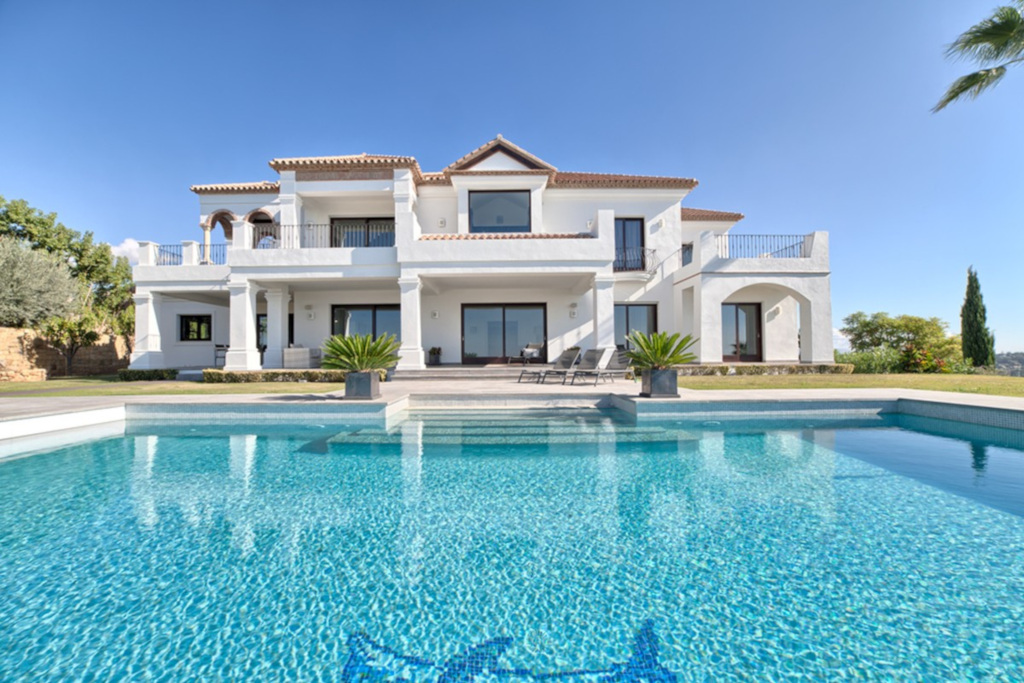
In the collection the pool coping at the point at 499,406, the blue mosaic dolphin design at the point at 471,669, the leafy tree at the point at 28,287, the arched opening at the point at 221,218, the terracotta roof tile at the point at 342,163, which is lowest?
the blue mosaic dolphin design at the point at 471,669

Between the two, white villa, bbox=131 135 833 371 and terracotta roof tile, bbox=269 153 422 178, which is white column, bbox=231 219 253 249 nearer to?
white villa, bbox=131 135 833 371

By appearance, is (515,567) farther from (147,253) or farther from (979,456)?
(147,253)

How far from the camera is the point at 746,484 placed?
5121 millimetres

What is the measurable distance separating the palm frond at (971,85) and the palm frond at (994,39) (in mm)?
363

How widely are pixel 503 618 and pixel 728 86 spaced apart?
2093 cm

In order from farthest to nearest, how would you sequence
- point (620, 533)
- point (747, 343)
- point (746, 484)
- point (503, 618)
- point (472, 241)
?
point (747, 343) < point (472, 241) < point (746, 484) < point (620, 533) < point (503, 618)

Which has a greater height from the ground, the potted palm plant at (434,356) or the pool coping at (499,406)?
the potted palm plant at (434,356)

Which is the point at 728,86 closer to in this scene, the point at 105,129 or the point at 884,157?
the point at 884,157

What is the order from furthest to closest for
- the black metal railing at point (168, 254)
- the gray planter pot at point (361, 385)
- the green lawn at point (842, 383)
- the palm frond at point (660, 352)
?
1. the black metal railing at point (168, 254)
2. the green lawn at point (842, 383)
3. the gray planter pot at point (361, 385)
4. the palm frond at point (660, 352)

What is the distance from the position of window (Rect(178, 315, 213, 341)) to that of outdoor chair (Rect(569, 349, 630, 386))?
713 inches

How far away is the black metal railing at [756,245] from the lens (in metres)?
16.9

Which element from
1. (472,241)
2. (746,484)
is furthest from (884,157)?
(746,484)

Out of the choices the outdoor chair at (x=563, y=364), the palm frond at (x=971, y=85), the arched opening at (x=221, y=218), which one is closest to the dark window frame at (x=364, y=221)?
the arched opening at (x=221, y=218)

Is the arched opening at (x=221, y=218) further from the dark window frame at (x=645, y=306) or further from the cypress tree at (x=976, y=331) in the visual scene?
the cypress tree at (x=976, y=331)
